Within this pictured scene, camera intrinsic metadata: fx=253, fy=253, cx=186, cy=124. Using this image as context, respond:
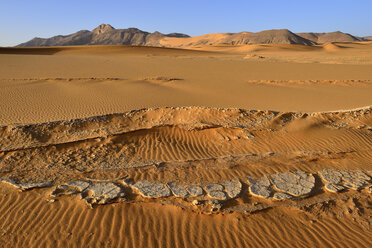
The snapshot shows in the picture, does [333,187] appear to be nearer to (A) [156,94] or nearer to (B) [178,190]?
(B) [178,190]

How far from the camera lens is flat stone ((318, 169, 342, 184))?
5.15m

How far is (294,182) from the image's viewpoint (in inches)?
199

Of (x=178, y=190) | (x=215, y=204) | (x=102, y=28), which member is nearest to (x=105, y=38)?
(x=102, y=28)

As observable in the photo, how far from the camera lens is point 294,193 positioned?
4691mm

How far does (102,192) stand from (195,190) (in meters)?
1.72

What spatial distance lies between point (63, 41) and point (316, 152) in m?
119

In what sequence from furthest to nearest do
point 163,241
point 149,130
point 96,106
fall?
point 96,106 < point 149,130 < point 163,241

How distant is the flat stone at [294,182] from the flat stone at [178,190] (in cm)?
178

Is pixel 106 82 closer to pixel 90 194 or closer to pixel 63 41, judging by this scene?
pixel 90 194

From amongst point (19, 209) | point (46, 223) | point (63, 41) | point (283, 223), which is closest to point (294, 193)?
point (283, 223)

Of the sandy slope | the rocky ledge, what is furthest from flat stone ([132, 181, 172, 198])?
the sandy slope

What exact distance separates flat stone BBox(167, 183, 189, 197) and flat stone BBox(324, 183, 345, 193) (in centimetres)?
273

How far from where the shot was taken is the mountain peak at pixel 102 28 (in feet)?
386

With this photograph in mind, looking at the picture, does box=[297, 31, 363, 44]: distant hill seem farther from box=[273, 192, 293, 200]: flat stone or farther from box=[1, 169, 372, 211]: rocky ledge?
box=[273, 192, 293, 200]: flat stone
